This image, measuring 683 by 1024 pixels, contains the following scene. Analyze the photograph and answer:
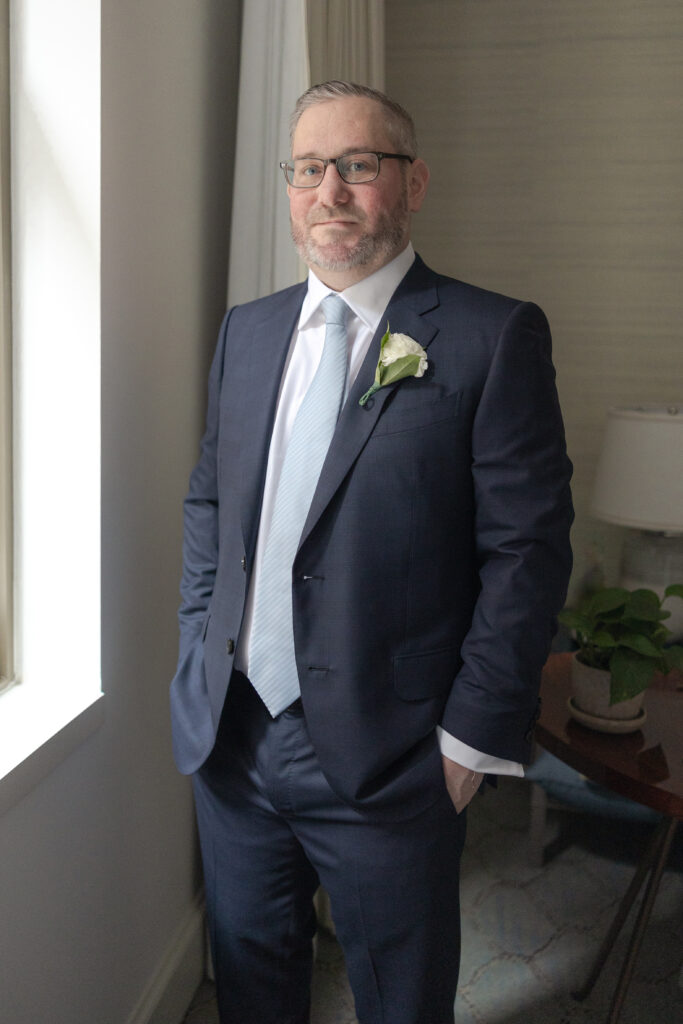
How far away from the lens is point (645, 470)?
253 centimetres

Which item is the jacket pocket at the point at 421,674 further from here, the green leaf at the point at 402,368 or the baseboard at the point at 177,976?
the baseboard at the point at 177,976

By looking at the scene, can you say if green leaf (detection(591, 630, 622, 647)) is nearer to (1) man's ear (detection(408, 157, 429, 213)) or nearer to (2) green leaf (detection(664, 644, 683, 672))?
(2) green leaf (detection(664, 644, 683, 672))

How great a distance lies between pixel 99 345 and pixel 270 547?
1.44ft

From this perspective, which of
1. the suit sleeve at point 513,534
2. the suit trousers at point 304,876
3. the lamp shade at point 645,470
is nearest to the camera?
the suit sleeve at point 513,534

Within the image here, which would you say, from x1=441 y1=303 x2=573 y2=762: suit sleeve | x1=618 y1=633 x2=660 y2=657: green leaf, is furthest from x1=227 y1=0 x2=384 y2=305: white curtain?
x1=618 y1=633 x2=660 y2=657: green leaf

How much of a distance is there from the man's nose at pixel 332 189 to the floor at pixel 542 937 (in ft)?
5.64

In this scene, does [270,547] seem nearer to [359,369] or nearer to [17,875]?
[359,369]

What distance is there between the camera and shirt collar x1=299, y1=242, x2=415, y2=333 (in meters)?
1.41

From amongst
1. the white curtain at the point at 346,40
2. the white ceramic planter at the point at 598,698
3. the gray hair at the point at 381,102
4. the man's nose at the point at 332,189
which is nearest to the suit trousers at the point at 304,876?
the white ceramic planter at the point at 598,698

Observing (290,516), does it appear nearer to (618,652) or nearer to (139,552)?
(139,552)

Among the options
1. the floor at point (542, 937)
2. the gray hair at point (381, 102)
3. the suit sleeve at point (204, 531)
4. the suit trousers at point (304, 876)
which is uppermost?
the gray hair at point (381, 102)

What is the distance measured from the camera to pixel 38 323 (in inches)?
58.5

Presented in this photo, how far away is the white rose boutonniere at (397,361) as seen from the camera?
129cm

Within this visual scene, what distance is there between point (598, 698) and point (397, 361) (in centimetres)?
103
